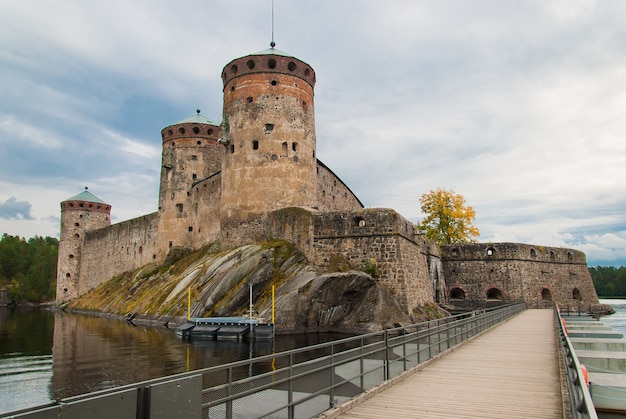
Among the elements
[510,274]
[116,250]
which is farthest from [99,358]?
[116,250]

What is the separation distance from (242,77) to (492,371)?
2340 centimetres

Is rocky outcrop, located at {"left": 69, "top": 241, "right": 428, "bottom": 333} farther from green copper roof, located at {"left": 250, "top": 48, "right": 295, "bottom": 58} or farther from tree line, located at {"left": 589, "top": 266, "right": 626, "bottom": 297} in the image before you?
tree line, located at {"left": 589, "top": 266, "right": 626, "bottom": 297}

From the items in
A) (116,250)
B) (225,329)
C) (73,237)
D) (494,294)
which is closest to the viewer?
(225,329)

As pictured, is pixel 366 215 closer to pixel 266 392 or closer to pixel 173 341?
pixel 173 341

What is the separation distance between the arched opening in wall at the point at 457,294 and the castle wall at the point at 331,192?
10.4m

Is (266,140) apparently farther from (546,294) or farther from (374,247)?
(546,294)

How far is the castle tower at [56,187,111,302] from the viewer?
5419cm

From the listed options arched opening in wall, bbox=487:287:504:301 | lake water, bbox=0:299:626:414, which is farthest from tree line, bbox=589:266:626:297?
lake water, bbox=0:299:626:414

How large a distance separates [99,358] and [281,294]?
315 inches

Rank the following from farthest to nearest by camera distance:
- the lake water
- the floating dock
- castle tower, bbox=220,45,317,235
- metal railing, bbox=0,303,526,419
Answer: castle tower, bbox=220,45,317,235, the floating dock, the lake water, metal railing, bbox=0,303,526,419

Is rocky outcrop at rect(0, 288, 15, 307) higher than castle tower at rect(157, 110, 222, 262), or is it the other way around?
castle tower at rect(157, 110, 222, 262)

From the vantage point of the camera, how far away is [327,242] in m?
24.5

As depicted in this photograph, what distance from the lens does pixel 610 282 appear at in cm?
10000

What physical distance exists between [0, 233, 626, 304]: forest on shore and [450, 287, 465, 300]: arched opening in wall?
5802 cm
